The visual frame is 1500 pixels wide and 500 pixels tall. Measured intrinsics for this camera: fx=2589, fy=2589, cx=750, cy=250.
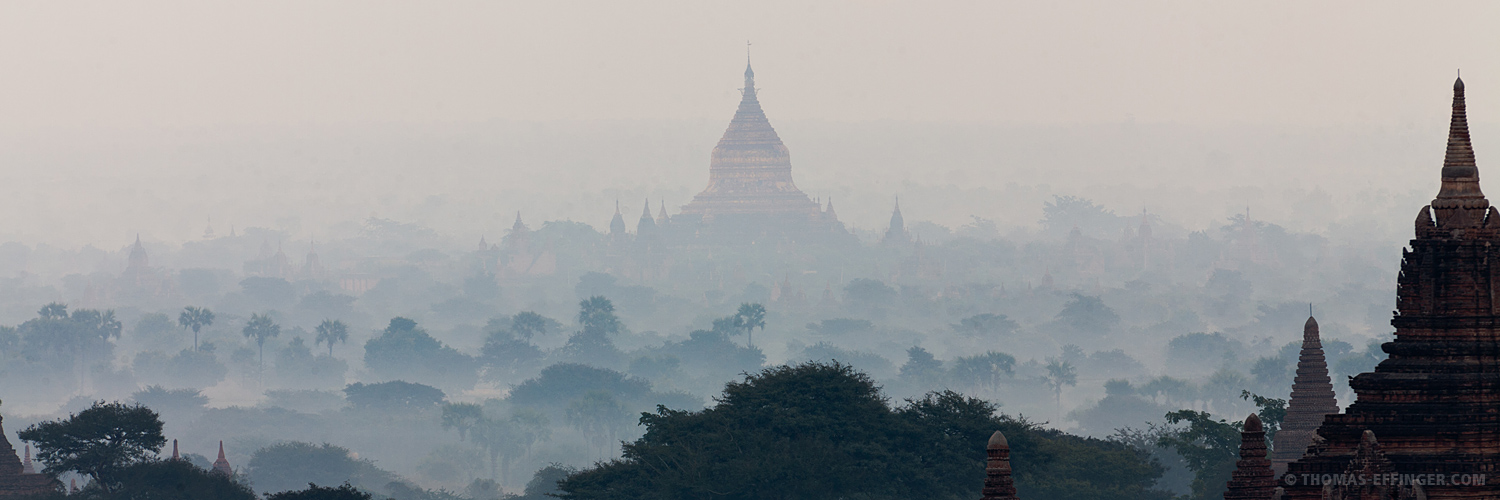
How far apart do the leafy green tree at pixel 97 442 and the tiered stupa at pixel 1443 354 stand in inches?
2077

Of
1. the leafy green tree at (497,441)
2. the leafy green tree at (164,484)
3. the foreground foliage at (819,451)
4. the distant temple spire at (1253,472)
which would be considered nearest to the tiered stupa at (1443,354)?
the distant temple spire at (1253,472)

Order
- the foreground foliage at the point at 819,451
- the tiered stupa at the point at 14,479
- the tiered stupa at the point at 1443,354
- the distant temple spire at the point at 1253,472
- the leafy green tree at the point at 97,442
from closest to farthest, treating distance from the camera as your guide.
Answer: the tiered stupa at the point at 1443,354 < the distant temple spire at the point at 1253,472 < the foreground foliage at the point at 819,451 < the tiered stupa at the point at 14,479 < the leafy green tree at the point at 97,442

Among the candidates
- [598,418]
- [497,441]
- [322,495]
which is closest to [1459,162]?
[322,495]

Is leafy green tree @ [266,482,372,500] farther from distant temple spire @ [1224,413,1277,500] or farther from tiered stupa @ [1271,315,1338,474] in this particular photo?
distant temple spire @ [1224,413,1277,500]

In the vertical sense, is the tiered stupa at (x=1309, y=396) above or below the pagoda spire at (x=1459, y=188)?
above

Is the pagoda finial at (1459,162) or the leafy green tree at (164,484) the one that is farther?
the leafy green tree at (164,484)

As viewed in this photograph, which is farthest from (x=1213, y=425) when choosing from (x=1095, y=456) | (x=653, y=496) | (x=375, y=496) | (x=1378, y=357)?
(x=1378, y=357)

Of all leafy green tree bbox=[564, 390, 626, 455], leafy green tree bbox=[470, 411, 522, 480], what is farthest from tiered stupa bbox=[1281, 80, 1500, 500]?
leafy green tree bbox=[564, 390, 626, 455]

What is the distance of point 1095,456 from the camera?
76.8m

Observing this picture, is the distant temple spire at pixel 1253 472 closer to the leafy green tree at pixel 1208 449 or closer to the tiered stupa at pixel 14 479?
the leafy green tree at pixel 1208 449

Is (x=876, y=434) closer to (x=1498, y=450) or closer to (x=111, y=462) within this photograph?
(x=111, y=462)

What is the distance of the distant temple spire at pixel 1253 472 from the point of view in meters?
28.6

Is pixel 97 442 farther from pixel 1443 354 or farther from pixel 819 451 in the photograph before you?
pixel 1443 354

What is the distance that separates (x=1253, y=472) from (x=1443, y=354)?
3.41 metres
